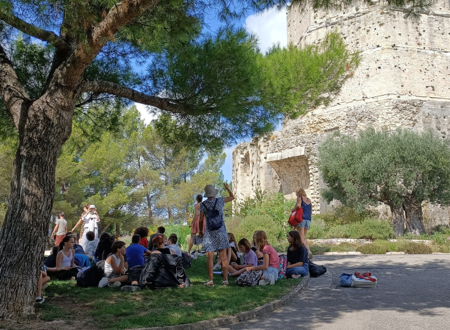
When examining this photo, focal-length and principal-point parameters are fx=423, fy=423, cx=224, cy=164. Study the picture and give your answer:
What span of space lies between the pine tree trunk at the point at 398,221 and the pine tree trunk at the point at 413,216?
23cm

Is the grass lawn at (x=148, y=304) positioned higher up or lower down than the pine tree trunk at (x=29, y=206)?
lower down

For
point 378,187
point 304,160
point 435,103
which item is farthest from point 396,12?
point 378,187

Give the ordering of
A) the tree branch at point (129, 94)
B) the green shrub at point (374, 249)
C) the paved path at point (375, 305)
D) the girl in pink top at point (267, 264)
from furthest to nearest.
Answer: the green shrub at point (374, 249) < the girl in pink top at point (267, 264) < the tree branch at point (129, 94) < the paved path at point (375, 305)

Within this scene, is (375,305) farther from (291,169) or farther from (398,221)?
(291,169)

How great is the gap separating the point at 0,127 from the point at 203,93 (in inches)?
144

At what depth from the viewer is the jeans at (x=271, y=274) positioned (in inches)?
236

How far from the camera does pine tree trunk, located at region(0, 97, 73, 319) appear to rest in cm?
428

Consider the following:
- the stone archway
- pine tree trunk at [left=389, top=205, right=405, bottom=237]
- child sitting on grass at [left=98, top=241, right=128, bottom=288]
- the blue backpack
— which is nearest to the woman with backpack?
the blue backpack

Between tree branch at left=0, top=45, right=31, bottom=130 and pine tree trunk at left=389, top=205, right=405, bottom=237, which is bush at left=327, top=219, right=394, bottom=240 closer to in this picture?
pine tree trunk at left=389, top=205, right=405, bottom=237

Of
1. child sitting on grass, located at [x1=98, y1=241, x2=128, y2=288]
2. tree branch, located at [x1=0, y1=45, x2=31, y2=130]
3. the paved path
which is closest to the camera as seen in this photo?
the paved path

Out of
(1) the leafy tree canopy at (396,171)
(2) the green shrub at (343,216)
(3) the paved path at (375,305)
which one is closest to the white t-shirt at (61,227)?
(3) the paved path at (375,305)

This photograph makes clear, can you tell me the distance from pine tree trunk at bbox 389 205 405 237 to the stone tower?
3839 mm

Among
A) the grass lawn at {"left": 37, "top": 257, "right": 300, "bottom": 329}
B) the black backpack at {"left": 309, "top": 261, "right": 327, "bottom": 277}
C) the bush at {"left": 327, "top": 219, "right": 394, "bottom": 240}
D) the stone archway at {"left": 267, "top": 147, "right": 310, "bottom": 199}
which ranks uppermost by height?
the stone archway at {"left": 267, "top": 147, "right": 310, "bottom": 199}

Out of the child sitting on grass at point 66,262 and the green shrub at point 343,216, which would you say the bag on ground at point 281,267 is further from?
the green shrub at point 343,216
